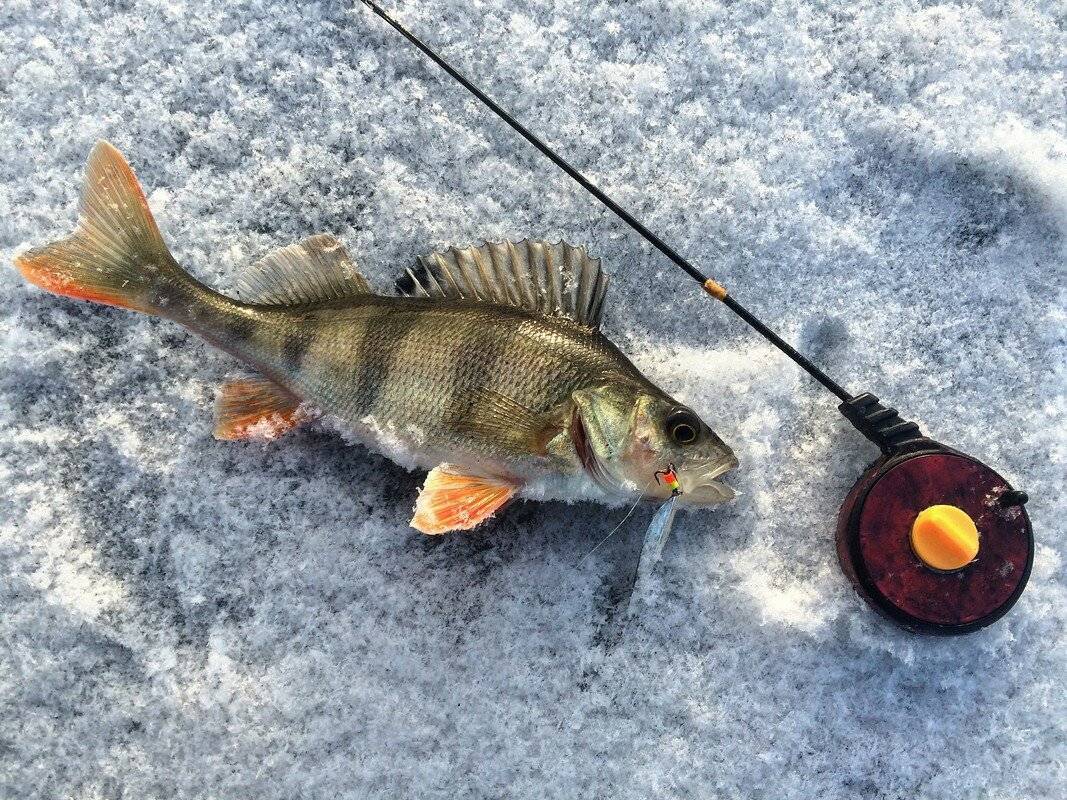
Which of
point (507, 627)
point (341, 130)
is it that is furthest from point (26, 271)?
point (507, 627)

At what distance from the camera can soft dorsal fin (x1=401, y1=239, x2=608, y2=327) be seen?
1.66m

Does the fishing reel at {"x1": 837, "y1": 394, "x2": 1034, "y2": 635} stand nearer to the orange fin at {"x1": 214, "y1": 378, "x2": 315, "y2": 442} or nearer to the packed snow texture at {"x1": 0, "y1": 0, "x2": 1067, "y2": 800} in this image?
the packed snow texture at {"x1": 0, "y1": 0, "x2": 1067, "y2": 800}

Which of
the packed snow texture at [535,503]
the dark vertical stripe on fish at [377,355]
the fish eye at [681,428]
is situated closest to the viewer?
the fish eye at [681,428]

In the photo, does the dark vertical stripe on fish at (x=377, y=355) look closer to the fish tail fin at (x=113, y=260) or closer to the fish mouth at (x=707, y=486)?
the fish tail fin at (x=113, y=260)

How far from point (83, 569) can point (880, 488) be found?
6.07 feet

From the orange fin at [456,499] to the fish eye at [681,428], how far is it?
362 millimetres

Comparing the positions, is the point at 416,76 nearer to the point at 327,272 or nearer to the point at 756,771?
the point at 327,272

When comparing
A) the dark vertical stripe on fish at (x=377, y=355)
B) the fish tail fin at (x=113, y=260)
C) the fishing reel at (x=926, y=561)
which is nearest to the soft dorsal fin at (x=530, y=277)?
the dark vertical stripe on fish at (x=377, y=355)

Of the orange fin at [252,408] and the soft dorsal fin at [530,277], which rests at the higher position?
the soft dorsal fin at [530,277]

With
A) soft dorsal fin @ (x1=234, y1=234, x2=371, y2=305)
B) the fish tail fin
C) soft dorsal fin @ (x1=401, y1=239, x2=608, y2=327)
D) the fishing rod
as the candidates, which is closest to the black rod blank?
the fishing rod

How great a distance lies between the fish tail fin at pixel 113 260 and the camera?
165 cm

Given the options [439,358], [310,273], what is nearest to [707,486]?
[439,358]

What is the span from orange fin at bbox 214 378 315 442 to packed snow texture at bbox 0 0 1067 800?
9cm

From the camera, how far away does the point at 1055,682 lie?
1.75 metres
